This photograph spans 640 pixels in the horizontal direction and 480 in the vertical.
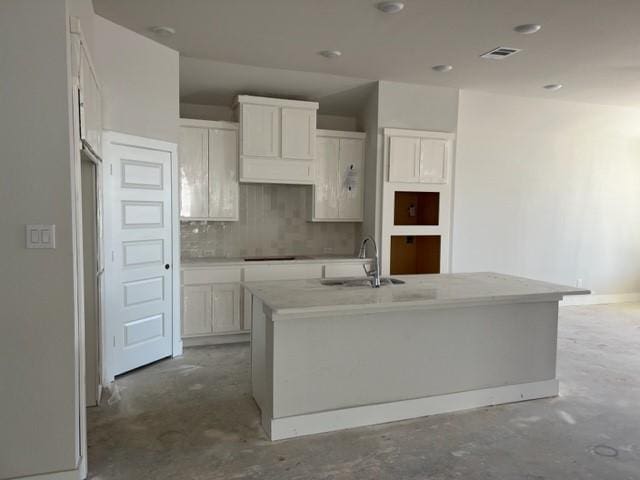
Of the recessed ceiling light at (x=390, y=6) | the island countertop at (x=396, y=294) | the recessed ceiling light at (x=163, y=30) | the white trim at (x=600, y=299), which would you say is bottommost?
the white trim at (x=600, y=299)

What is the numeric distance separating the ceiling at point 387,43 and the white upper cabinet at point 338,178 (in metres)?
0.51

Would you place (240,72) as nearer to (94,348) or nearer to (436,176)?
(436,176)

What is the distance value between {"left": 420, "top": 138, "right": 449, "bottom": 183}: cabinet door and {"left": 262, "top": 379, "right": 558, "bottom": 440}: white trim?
2.62 meters

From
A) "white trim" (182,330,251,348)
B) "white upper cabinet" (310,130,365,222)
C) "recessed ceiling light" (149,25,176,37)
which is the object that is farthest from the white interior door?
"white upper cabinet" (310,130,365,222)

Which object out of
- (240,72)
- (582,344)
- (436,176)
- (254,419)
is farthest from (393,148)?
(254,419)

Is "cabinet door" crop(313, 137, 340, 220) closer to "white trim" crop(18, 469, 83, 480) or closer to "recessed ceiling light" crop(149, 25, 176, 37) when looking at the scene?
"recessed ceiling light" crop(149, 25, 176, 37)

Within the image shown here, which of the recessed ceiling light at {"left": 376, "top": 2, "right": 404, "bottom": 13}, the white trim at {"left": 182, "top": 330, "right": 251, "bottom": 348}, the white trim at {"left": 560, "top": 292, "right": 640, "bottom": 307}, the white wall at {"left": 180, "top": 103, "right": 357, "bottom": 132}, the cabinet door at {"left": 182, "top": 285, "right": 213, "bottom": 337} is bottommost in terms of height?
the white trim at {"left": 182, "top": 330, "right": 251, "bottom": 348}

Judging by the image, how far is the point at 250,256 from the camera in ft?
17.7

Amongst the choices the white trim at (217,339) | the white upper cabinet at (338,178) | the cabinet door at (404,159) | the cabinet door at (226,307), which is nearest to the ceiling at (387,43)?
the white upper cabinet at (338,178)

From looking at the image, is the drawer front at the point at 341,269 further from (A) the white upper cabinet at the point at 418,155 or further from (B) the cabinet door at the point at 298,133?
(B) the cabinet door at the point at 298,133

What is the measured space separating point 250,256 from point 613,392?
373cm

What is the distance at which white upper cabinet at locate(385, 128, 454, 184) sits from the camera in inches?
202

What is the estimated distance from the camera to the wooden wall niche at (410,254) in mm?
5762

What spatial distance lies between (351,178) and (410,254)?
4.43ft
